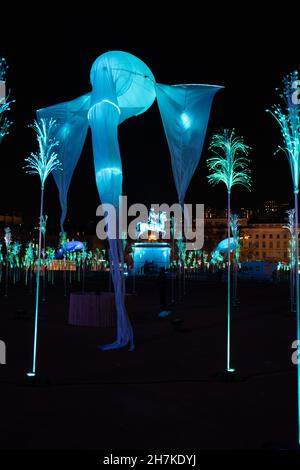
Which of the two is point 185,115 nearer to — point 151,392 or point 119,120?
point 119,120

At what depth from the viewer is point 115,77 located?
10656 mm

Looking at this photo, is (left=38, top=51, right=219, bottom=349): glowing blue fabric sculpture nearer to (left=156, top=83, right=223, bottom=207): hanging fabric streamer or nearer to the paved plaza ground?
(left=156, top=83, right=223, bottom=207): hanging fabric streamer

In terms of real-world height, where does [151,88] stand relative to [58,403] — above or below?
above

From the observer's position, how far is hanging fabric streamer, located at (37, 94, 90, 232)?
12086 millimetres

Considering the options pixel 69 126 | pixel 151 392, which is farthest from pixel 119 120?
pixel 151 392

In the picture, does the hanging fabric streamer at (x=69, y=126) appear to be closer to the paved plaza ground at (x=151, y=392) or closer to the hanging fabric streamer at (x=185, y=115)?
the hanging fabric streamer at (x=185, y=115)

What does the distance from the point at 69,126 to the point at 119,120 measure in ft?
5.21

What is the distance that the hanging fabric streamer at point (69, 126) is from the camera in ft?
39.7


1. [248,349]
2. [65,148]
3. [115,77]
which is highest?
[115,77]

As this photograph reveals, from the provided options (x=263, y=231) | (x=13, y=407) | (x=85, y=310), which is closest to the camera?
(x=13, y=407)

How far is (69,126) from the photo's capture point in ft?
40.3
